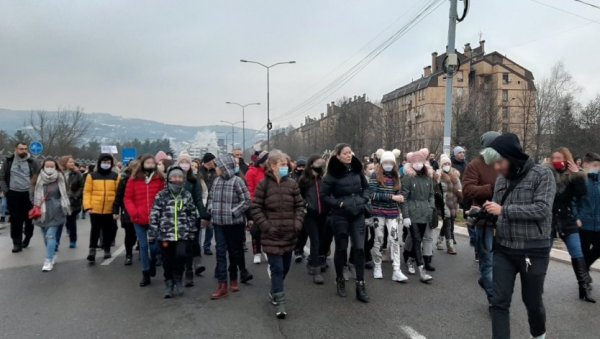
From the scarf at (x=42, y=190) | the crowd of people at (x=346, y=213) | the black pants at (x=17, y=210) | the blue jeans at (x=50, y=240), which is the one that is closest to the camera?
the crowd of people at (x=346, y=213)

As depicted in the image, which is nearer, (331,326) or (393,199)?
(331,326)

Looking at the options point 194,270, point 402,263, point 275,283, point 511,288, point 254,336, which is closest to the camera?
point 511,288

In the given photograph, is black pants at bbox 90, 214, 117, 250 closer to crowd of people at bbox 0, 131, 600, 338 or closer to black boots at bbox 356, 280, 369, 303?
crowd of people at bbox 0, 131, 600, 338

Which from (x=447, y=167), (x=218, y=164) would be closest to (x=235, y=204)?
(x=218, y=164)

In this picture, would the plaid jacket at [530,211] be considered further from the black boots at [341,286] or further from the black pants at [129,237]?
the black pants at [129,237]


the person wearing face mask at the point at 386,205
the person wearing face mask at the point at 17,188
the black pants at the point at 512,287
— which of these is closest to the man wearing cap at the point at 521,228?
the black pants at the point at 512,287

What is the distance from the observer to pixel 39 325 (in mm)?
5070

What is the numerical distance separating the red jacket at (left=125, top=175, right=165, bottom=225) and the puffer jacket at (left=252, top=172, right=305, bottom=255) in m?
2.11

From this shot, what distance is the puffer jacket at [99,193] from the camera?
7957mm

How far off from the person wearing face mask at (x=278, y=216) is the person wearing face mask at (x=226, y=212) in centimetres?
55

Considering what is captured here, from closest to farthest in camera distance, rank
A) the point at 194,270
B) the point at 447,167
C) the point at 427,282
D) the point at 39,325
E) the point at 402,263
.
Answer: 1. the point at 39,325
2. the point at 427,282
3. the point at 194,270
4. the point at 402,263
5. the point at 447,167

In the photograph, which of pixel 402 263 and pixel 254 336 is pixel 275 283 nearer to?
pixel 254 336

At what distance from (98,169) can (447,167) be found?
6.49 metres

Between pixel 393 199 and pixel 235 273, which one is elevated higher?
pixel 393 199
